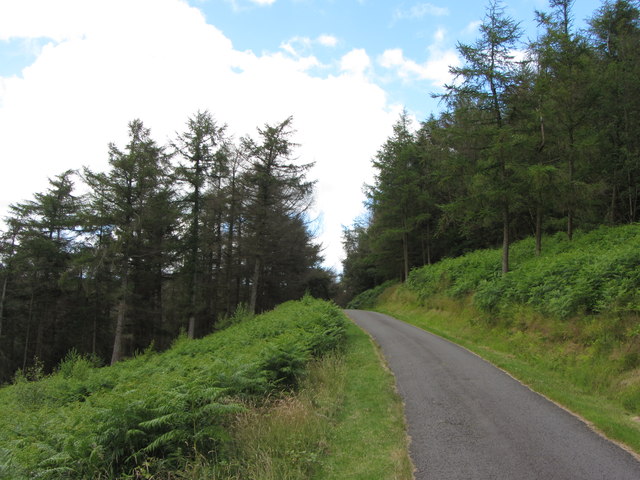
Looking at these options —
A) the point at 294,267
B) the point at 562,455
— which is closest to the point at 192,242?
the point at 294,267

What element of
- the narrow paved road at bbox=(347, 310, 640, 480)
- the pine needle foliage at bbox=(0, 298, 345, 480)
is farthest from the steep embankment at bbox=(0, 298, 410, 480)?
the narrow paved road at bbox=(347, 310, 640, 480)

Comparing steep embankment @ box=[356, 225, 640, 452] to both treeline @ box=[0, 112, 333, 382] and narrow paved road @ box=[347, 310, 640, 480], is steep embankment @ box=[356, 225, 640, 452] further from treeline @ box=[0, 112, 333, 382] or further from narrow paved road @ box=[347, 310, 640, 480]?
treeline @ box=[0, 112, 333, 382]

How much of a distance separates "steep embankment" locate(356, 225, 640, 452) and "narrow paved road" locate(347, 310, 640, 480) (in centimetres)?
58

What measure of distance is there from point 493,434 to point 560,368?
4.84 meters

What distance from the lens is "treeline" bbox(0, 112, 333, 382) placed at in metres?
23.3

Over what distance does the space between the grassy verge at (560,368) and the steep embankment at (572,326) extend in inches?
0.8

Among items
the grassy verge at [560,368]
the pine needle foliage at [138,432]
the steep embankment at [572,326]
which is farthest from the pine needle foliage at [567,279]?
the pine needle foliage at [138,432]

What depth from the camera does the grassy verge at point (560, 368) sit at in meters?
6.40

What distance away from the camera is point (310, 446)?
557 centimetres

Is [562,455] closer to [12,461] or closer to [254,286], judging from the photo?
[12,461]

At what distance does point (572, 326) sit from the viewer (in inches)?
394

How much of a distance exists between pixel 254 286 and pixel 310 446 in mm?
22397

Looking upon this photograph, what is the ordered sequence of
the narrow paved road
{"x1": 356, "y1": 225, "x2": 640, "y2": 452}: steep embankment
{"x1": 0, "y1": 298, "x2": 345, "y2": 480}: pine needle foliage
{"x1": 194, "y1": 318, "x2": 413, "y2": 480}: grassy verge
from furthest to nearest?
{"x1": 356, "y1": 225, "x2": 640, "y2": 452}: steep embankment → {"x1": 194, "y1": 318, "x2": 413, "y2": 480}: grassy verge → the narrow paved road → {"x1": 0, "y1": 298, "x2": 345, "y2": 480}: pine needle foliage

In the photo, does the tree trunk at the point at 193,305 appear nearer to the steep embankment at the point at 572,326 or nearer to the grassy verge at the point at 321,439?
the steep embankment at the point at 572,326
